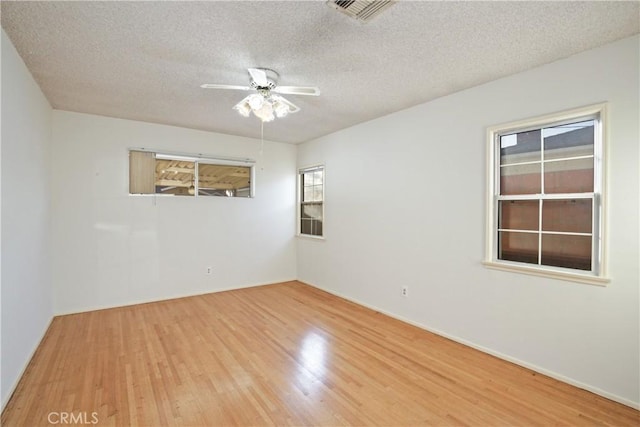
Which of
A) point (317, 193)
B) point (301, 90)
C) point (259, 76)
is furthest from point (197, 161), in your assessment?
point (301, 90)

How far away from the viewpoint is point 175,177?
453 cm

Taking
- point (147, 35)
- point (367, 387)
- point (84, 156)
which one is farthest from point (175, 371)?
point (84, 156)

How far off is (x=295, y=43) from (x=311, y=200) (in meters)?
3.43

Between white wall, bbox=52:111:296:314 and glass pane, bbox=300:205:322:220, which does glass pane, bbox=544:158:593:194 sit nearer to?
glass pane, bbox=300:205:322:220

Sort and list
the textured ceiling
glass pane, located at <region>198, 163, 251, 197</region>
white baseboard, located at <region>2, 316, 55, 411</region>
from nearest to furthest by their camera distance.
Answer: the textured ceiling, white baseboard, located at <region>2, 316, 55, 411</region>, glass pane, located at <region>198, 163, 251, 197</region>

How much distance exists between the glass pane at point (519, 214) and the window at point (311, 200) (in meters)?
2.87

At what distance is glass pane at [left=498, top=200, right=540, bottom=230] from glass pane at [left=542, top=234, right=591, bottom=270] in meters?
0.16

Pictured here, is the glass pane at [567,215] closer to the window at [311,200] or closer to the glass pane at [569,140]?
the glass pane at [569,140]

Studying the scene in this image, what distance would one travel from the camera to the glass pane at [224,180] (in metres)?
4.77

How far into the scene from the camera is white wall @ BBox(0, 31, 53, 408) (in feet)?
6.93

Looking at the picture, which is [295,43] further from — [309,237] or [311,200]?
[309,237]

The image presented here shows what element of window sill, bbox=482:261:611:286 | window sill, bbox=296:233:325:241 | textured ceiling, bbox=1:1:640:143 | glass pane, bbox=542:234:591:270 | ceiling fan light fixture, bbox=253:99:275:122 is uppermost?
textured ceiling, bbox=1:1:640:143

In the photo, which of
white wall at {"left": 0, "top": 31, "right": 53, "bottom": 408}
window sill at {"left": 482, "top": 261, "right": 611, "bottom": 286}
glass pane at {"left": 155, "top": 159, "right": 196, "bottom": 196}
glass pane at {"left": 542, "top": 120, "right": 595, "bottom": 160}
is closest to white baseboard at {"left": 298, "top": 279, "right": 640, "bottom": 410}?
window sill at {"left": 482, "top": 261, "right": 611, "bottom": 286}

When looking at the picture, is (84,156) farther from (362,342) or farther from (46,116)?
(362,342)
